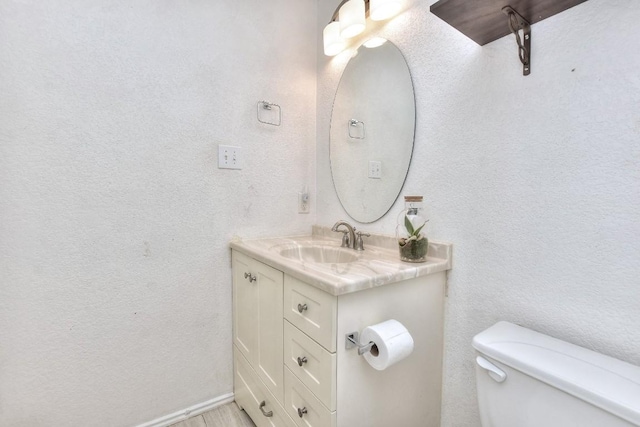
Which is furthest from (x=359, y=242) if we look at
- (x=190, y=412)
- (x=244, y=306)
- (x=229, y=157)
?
(x=190, y=412)

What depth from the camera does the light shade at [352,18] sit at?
47.9 inches

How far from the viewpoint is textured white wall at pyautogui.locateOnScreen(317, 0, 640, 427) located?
0.68 metres

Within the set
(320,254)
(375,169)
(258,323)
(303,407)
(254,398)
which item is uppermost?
(375,169)

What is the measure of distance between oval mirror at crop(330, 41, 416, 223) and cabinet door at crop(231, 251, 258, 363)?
576 mm

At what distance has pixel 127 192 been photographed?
1.19 m

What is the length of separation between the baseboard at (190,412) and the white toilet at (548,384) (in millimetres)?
1205

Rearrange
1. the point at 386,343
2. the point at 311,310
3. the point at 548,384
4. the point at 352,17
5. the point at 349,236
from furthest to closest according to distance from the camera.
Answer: the point at 349,236 < the point at 352,17 < the point at 311,310 < the point at 386,343 < the point at 548,384

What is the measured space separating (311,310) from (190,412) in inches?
39.7

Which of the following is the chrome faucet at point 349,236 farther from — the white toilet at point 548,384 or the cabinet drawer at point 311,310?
the white toilet at point 548,384

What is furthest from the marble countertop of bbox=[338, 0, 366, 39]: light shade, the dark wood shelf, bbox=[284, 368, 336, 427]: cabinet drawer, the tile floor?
bbox=[338, 0, 366, 39]: light shade

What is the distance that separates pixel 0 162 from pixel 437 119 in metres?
1.54

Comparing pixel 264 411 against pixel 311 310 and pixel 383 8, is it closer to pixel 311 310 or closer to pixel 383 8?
pixel 311 310

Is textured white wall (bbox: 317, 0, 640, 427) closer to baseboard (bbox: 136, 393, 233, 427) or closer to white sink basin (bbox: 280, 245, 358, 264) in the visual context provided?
white sink basin (bbox: 280, 245, 358, 264)

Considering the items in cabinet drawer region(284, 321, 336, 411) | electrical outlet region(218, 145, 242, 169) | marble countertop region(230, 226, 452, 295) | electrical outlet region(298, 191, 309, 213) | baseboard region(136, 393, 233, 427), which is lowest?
baseboard region(136, 393, 233, 427)
